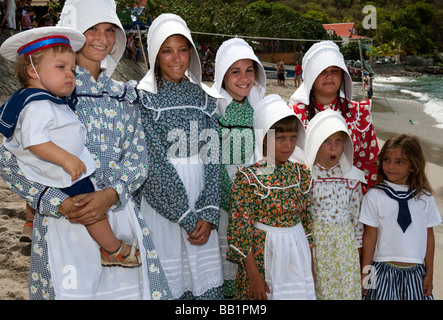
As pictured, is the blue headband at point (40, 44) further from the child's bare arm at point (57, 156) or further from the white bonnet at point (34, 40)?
the child's bare arm at point (57, 156)

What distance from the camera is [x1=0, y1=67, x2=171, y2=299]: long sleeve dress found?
6.33 feet

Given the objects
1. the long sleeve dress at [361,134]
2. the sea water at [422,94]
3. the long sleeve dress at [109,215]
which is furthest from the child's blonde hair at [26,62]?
the sea water at [422,94]

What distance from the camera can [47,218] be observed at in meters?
1.99

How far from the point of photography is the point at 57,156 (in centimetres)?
178

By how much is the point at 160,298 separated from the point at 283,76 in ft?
62.3

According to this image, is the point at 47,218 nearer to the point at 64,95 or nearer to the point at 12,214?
the point at 64,95

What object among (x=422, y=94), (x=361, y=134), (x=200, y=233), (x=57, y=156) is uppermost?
(x=57, y=156)

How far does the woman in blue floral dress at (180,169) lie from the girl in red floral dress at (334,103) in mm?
722

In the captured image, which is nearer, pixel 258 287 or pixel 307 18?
pixel 258 287

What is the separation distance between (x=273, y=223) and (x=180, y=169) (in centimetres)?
63

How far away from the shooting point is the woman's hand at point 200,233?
239cm

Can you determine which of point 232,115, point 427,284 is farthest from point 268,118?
point 427,284

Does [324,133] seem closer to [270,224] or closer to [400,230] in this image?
[270,224]

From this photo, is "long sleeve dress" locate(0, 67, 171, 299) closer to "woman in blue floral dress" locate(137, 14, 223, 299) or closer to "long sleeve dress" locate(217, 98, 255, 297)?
"woman in blue floral dress" locate(137, 14, 223, 299)
